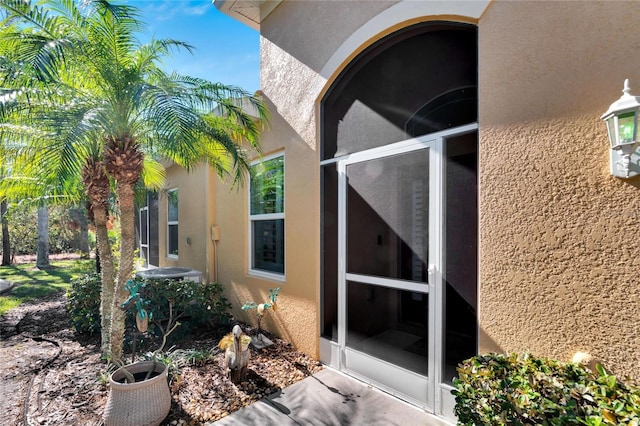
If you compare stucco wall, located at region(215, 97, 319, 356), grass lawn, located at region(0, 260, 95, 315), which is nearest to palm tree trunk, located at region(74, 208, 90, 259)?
grass lawn, located at region(0, 260, 95, 315)

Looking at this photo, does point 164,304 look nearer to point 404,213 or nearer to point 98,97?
point 98,97

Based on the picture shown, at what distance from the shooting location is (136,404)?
3119mm

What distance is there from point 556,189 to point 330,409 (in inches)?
126

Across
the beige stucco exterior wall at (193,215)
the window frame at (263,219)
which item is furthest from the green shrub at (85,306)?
the window frame at (263,219)

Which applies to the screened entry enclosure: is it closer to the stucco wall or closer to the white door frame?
the white door frame

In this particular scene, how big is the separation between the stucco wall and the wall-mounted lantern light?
333cm

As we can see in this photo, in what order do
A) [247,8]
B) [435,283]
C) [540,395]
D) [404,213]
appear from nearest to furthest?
[540,395] < [435,283] < [404,213] < [247,8]

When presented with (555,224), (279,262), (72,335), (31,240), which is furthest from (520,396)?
(31,240)

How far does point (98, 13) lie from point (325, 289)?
4608 mm

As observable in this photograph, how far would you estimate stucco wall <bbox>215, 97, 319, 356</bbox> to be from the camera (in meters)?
4.83

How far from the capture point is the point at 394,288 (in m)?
3.88

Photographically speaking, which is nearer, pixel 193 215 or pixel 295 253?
pixel 295 253

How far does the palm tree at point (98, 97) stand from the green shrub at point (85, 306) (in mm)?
1446

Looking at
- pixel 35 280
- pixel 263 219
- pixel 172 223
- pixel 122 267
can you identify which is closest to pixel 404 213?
pixel 263 219
